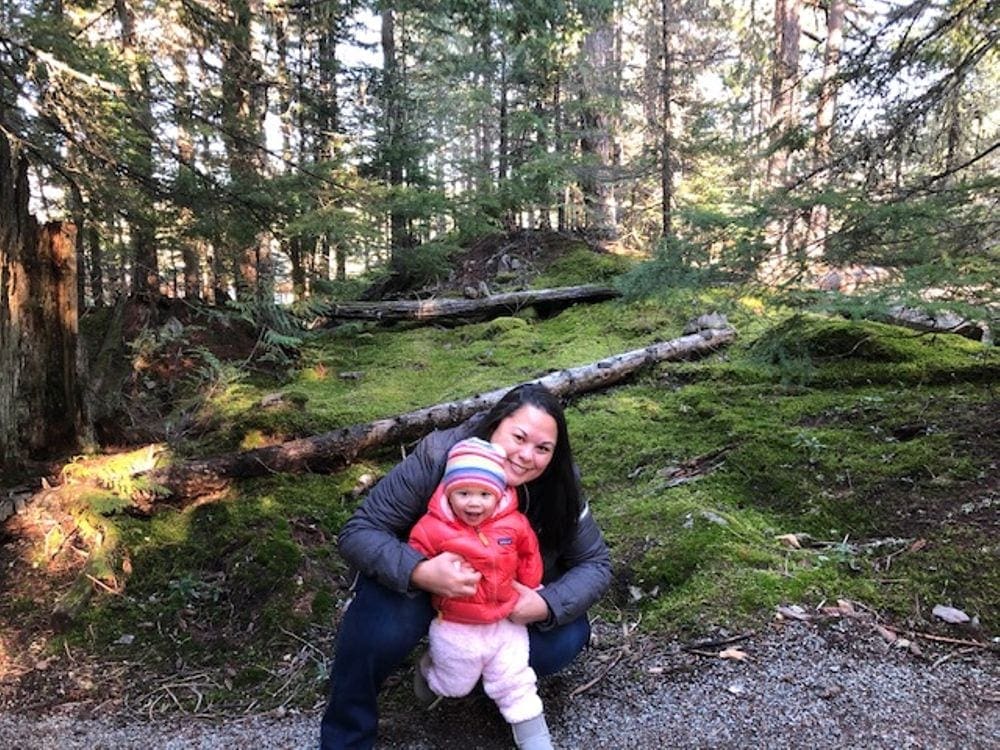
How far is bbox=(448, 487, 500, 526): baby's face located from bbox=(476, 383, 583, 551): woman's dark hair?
0.32 metres

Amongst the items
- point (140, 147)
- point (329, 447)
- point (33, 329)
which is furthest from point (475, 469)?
point (140, 147)

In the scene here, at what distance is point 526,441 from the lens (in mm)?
2402

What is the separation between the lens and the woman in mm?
2270

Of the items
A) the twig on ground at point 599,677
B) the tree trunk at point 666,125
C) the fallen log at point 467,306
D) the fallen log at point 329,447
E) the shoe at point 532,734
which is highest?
the tree trunk at point 666,125

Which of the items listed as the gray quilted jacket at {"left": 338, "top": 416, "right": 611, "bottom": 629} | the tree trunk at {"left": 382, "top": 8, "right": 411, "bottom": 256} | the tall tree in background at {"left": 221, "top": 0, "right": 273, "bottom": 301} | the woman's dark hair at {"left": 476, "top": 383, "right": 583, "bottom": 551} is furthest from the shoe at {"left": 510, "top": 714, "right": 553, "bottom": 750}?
the tree trunk at {"left": 382, "top": 8, "right": 411, "bottom": 256}

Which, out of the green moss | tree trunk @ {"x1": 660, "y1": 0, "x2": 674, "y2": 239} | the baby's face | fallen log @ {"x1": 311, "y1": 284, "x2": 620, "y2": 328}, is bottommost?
the baby's face

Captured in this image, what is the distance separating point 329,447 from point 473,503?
3390mm

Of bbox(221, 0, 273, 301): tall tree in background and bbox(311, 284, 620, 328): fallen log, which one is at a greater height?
bbox(221, 0, 273, 301): tall tree in background

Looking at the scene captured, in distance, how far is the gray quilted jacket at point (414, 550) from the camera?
2277 millimetres

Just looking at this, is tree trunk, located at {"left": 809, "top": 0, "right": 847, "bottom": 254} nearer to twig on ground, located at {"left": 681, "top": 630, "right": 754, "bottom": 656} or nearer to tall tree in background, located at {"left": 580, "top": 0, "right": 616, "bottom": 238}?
twig on ground, located at {"left": 681, "top": 630, "right": 754, "bottom": 656}

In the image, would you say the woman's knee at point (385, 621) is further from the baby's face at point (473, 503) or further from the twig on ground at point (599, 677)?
the twig on ground at point (599, 677)

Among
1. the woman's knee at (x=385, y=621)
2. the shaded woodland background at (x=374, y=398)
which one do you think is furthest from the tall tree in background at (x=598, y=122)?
the woman's knee at (x=385, y=621)

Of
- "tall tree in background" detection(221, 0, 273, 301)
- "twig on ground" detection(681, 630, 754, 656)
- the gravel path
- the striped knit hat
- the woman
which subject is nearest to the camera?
the striped knit hat

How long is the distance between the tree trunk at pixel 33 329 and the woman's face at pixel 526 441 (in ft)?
13.4
